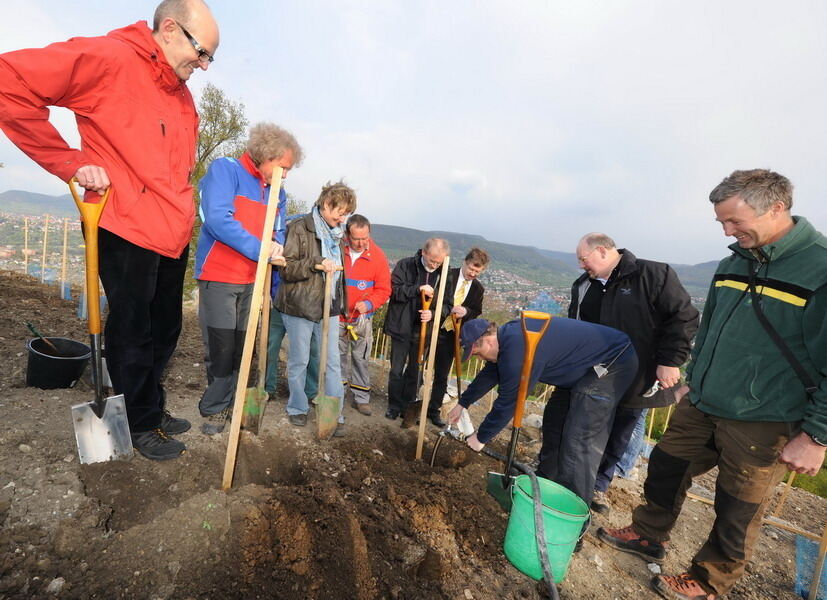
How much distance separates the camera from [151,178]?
199 cm

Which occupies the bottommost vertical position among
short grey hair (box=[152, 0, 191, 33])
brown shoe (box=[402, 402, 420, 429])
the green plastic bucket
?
brown shoe (box=[402, 402, 420, 429])

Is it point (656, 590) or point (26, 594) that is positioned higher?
point (26, 594)

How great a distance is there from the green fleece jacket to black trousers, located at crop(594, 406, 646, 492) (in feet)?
3.41

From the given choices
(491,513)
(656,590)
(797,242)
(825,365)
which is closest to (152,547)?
(491,513)

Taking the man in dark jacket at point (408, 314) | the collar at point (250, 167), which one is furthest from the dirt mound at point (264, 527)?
the collar at point (250, 167)

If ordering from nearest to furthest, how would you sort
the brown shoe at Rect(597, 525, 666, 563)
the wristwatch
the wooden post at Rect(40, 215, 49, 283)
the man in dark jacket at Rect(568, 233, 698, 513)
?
1. the wristwatch
2. the brown shoe at Rect(597, 525, 666, 563)
3. the man in dark jacket at Rect(568, 233, 698, 513)
4. the wooden post at Rect(40, 215, 49, 283)

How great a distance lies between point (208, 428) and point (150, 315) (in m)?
1.01

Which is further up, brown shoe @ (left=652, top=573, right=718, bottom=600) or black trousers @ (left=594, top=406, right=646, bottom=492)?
black trousers @ (left=594, top=406, right=646, bottom=492)

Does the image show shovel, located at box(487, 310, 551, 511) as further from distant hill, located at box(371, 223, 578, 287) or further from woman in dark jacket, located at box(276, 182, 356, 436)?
distant hill, located at box(371, 223, 578, 287)

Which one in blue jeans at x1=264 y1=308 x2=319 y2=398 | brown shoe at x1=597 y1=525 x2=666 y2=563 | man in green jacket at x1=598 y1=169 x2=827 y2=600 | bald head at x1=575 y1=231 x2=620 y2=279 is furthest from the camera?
blue jeans at x1=264 y1=308 x2=319 y2=398

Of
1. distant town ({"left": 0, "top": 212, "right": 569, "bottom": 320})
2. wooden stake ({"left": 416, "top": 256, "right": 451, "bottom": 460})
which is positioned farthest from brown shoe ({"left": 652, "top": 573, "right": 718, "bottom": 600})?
distant town ({"left": 0, "top": 212, "right": 569, "bottom": 320})

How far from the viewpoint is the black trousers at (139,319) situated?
2.02 m

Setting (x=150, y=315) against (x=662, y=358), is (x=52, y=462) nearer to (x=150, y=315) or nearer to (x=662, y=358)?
(x=150, y=315)

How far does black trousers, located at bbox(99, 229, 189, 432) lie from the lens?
202 cm
